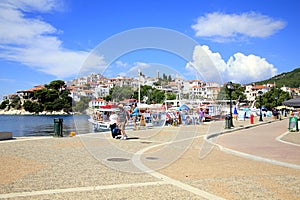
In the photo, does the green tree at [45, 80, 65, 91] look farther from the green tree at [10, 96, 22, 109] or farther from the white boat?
the white boat

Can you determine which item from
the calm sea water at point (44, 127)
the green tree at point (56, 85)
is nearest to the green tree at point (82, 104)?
the calm sea water at point (44, 127)

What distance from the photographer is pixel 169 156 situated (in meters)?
10.7

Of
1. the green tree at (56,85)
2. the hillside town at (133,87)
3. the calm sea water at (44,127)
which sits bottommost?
the calm sea water at (44,127)

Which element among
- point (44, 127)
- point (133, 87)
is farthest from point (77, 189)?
point (44, 127)

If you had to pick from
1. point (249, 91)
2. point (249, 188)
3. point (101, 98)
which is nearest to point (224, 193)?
point (249, 188)

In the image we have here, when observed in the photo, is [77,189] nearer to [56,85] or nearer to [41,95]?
[41,95]

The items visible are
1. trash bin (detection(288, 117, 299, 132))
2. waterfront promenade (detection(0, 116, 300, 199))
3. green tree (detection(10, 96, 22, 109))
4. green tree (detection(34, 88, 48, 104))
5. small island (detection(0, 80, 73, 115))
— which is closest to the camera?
waterfront promenade (detection(0, 116, 300, 199))

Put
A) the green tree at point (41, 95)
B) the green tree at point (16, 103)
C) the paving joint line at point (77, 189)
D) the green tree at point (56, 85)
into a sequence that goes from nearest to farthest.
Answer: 1. the paving joint line at point (77, 189)
2. the green tree at point (41, 95)
3. the green tree at point (56, 85)
4. the green tree at point (16, 103)

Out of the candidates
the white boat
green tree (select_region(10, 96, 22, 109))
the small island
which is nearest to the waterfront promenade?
the white boat

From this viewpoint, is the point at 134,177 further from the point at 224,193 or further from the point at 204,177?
the point at 224,193

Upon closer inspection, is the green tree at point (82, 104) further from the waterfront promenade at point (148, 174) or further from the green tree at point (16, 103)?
the green tree at point (16, 103)

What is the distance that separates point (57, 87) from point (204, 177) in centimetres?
12949

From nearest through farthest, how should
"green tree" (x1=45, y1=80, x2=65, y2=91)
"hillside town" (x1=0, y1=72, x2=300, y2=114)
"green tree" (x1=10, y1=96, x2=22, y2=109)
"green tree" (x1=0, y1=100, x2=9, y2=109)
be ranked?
"hillside town" (x1=0, y1=72, x2=300, y2=114), "green tree" (x1=45, y1=80, x2=65, y2=91), "green tree" (x1=10, y1=96, x2=22, y2=109), "green tree" (x1=0, y1=100, x2=9, y2=109)

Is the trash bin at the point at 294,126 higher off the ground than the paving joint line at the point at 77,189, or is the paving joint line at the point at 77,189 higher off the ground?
the trash bin at the point at 294,126
